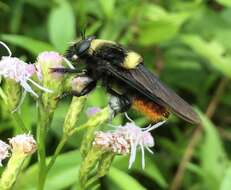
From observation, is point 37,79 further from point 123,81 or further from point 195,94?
point 195,94

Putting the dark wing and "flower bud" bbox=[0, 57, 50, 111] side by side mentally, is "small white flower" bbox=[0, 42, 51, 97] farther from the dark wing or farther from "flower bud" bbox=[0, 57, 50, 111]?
the dark wing

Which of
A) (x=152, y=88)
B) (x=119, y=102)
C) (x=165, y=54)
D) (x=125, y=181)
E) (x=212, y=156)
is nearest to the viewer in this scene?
(x=152, y=88)

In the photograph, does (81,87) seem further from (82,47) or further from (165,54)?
(165,54)

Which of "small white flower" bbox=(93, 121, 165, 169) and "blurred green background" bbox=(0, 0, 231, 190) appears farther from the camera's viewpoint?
"blurred green background" bbox=(0, 0, 231, 190)

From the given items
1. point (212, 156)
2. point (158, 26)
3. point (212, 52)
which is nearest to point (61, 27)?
point (158, 26)

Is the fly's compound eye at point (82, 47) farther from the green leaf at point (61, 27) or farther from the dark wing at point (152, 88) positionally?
Answer: the green leaf at point (61, 27)

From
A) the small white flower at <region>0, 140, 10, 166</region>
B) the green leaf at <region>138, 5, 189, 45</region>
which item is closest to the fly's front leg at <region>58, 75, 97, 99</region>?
the small white flower at <region>0, 140, 10, 166</region>

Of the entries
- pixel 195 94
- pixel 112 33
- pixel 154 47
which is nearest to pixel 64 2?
pixel 112 33
